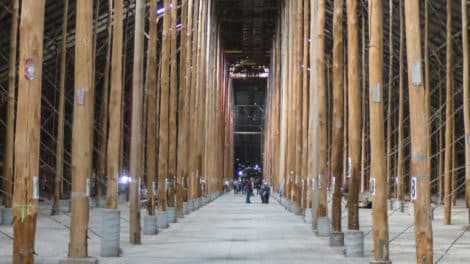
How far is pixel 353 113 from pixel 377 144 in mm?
2205

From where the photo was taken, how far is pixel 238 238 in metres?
18.1

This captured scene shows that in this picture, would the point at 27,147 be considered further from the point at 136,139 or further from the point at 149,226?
the point at 149,226

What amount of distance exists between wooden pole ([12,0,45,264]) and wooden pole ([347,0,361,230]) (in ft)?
22.8

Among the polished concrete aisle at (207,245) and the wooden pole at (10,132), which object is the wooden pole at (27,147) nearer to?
the polished concrete aisle at (207,245)

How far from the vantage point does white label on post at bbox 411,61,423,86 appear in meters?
9.38

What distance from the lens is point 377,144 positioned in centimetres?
1177

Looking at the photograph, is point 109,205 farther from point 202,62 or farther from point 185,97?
point 202,62

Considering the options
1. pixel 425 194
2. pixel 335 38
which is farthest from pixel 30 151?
pixel 335 38

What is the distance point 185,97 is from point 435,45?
15286 mm

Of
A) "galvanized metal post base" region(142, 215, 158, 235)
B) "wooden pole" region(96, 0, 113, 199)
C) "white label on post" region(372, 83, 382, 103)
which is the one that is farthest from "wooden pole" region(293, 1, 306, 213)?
"white label on post" region(372, 83, 382, 103)

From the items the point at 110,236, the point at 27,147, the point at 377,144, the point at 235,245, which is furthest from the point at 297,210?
the point at 27,147

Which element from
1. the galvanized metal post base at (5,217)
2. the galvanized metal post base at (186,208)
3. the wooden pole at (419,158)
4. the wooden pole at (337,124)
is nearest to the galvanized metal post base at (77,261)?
the wooden pole at (419,158)

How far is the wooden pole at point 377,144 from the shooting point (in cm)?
1162

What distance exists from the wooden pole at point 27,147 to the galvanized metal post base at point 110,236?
499cm
